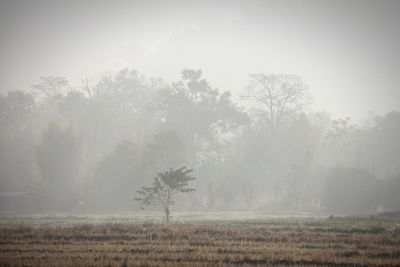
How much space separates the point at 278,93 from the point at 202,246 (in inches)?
2740

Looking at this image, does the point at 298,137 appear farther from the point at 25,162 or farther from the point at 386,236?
the point at 386,236

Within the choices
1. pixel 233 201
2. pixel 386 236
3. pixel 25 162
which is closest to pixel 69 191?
pixel 25 162

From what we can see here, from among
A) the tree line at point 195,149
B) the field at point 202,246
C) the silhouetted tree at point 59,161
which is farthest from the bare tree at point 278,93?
the field at point 202,246

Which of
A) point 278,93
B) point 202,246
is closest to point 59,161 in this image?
→ point 278,93

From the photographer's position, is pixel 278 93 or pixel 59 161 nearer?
pixel 59 161

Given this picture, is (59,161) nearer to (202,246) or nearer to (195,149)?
(195,149)

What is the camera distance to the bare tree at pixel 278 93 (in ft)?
287

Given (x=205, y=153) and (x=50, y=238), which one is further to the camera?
(x=205, y=153)

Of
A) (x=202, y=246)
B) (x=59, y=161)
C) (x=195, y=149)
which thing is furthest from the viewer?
(x=195, y=149)

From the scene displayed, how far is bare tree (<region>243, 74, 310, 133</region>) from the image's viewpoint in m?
87.5

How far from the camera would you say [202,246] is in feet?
73.9

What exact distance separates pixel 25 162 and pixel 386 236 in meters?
71.9

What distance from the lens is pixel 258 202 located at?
73500 millimetres

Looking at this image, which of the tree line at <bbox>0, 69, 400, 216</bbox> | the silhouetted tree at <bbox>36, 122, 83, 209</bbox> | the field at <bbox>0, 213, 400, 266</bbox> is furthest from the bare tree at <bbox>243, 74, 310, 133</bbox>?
the field at <bbox>0, 213, 400, 266</bbox>
